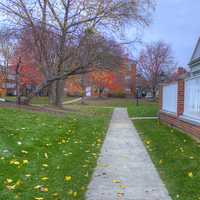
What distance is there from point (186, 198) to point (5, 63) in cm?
5320

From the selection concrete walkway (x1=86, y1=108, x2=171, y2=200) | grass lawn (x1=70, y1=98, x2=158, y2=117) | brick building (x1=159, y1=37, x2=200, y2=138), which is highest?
brick building (x1=159, y1=37, x2=200, y2=138)

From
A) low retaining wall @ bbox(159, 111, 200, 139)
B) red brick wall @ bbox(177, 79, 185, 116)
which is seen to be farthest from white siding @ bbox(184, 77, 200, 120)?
red brick wall @ bbox(177, 79, 185, 116)

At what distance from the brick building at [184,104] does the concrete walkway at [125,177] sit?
225 centimetres

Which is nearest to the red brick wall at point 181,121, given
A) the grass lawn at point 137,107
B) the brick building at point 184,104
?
the brick building at point 184,104

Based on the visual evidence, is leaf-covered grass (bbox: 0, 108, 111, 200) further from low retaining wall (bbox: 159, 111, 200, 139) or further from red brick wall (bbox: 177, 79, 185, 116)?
red brick wall (bbox: 177, 79, 185, 116)

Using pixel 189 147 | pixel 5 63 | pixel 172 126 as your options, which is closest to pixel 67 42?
pixel 172 126

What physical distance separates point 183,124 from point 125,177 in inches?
263

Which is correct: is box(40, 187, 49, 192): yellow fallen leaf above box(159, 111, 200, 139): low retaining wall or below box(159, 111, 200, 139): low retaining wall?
below

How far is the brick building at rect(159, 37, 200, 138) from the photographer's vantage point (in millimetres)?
10961

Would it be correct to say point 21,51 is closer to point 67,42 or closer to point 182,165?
point 67,42

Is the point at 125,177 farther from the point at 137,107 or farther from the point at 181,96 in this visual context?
the point at 137,107

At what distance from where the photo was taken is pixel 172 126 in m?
15.0

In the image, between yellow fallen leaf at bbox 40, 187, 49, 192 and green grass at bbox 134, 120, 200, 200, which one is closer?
yellow fallen leaf at bbox 40, 187, 49, 192

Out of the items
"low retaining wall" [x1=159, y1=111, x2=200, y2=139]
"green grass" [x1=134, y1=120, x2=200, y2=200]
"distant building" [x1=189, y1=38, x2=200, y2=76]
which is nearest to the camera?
"green grass" [x1=134, y1=120, x2=200, y2=200]
